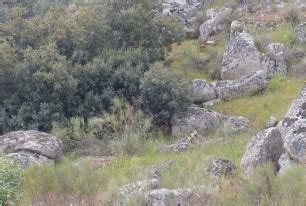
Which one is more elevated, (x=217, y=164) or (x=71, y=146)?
(x=217, y=164)

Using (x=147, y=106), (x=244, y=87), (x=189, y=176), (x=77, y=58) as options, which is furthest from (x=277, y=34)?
(x=189, y=176)

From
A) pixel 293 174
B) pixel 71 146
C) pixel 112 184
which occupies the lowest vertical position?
pixel 71 146

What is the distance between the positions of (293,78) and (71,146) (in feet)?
25.6

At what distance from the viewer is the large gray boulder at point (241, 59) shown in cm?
2139

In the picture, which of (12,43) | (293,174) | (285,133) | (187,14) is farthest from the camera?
(187,14)

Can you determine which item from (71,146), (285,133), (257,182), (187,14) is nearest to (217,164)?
(285,133)

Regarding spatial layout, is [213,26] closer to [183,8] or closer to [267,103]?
[183,8]

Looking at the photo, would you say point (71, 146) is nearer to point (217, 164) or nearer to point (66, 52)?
point (66, 52)

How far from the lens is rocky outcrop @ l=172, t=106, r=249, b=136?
17.9 metres

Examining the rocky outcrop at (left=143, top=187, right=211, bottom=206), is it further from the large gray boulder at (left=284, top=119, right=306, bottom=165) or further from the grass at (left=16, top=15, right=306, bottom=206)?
the large gray boulder at (left=284, top=119, right=306, bottom=165)

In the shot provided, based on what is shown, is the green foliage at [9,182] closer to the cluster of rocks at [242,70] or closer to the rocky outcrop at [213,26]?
the cluster of rocks at [242,70]

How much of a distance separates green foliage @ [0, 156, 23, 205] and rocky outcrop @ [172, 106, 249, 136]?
7.66 m

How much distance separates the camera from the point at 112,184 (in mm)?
10469

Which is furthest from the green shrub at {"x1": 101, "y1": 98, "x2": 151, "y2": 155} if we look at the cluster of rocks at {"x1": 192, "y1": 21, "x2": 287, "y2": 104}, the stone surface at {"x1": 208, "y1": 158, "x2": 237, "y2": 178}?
the stone surface at {"x1": 208, "y1": 158, "x2": 237, "y2": 178}
